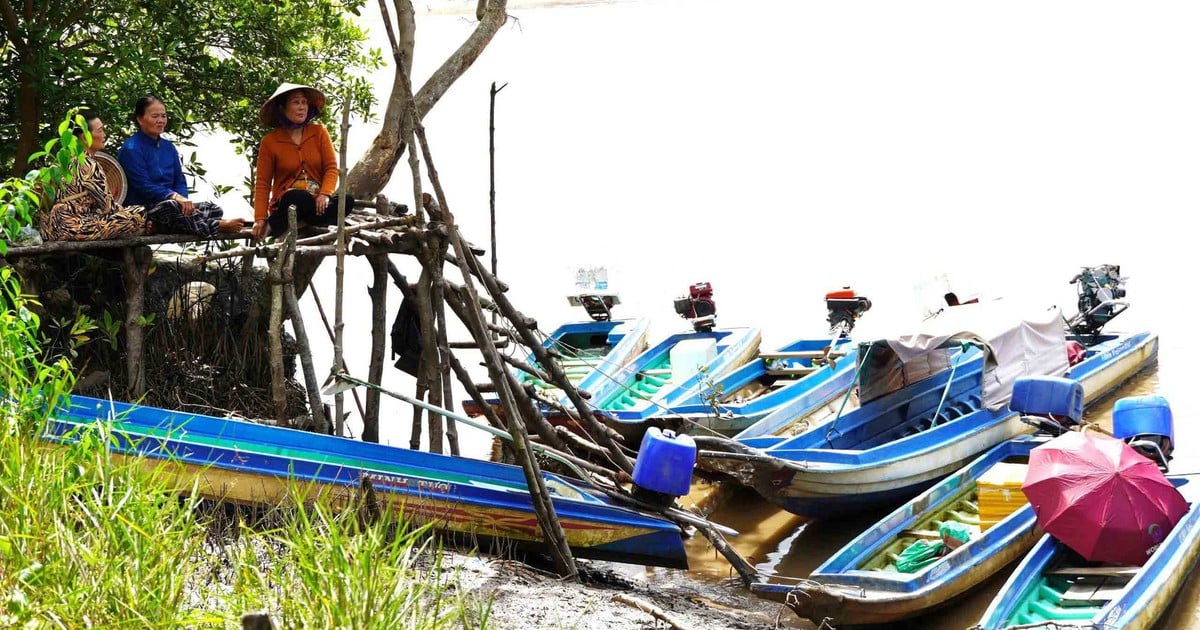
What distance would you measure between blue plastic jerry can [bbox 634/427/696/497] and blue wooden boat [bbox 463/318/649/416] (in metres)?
3.27

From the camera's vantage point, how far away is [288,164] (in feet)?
28.6

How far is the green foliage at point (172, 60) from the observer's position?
9164 millimetres

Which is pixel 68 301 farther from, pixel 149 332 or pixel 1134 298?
pixel 1134 298

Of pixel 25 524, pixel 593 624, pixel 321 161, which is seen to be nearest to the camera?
pixel 25 524

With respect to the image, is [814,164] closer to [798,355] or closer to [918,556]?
[798,355]

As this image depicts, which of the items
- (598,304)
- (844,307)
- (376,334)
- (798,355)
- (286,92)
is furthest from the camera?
(598,304)

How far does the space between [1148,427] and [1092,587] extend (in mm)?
1777

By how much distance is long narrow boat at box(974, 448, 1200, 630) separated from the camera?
697cm

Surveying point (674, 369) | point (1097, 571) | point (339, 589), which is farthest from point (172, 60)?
point (1097, 571)

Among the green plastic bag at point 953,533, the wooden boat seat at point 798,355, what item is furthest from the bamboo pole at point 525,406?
the wooden boat seat at point 798,355

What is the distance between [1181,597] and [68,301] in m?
8.03

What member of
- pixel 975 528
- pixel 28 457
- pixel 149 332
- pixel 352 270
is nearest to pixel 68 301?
pixel 149 332

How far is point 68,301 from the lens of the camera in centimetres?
922

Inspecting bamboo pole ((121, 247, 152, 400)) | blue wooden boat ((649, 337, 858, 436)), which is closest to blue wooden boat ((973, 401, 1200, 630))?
blue wooden boat ((649, 337, 858, 436))
